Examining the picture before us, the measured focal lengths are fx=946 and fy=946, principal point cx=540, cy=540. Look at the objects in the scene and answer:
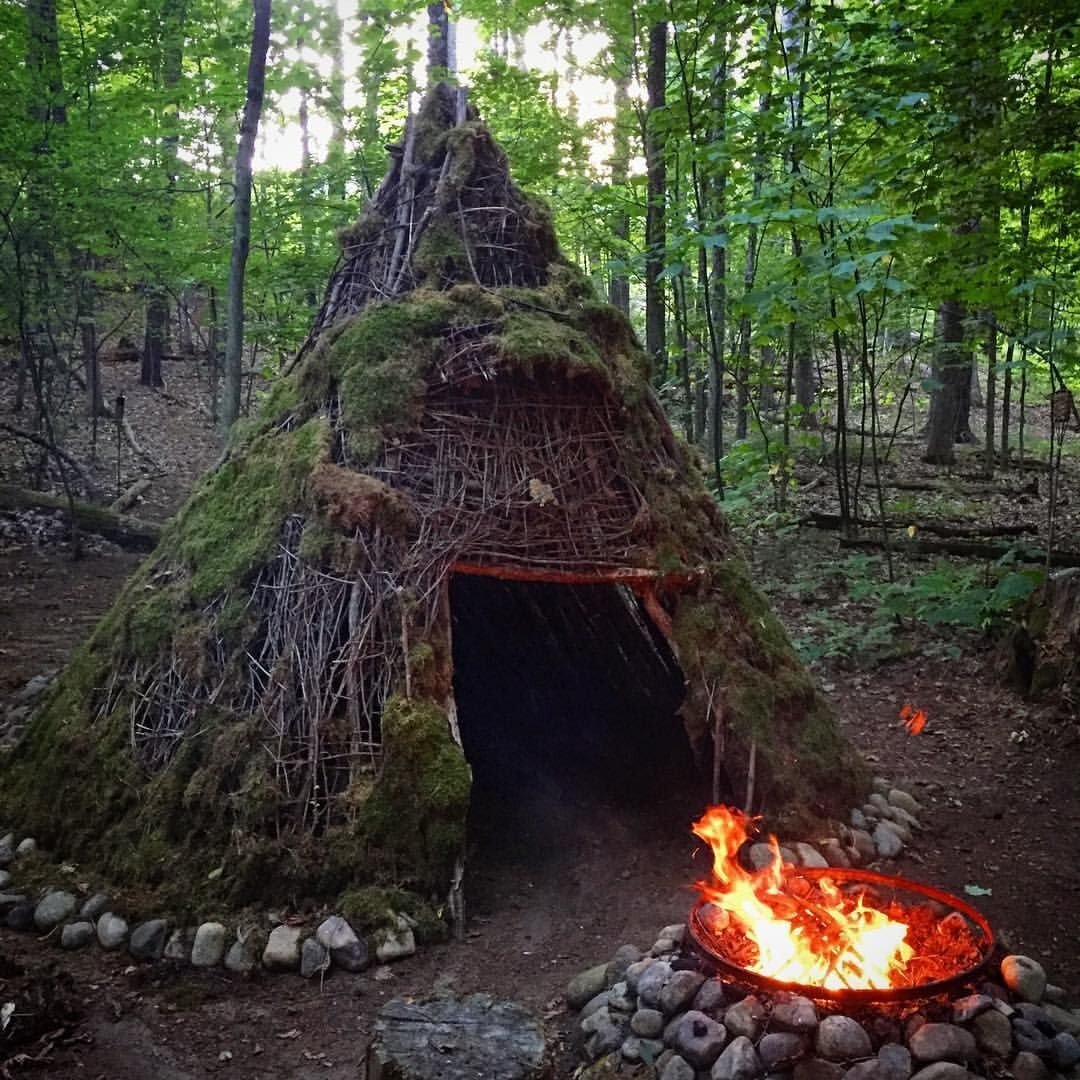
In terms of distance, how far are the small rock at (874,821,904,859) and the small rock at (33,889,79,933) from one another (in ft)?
13.2

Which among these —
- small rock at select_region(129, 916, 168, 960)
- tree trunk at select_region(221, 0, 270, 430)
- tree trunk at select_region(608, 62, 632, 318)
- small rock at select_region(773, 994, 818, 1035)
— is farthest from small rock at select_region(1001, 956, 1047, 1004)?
tree trunk at select_region(608, 62, 632, 318)

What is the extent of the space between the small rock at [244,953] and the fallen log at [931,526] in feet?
25.2

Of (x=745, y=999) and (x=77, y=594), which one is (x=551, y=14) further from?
(x=745, y=999)

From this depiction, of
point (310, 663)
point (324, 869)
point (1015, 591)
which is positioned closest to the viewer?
point (324, 869)

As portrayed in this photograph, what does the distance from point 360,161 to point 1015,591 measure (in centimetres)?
892

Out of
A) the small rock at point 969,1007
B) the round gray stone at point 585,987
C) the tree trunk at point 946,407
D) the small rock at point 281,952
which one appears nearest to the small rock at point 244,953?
the small rock at point 281,952

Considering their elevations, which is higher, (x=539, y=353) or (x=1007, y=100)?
(x=1007, y=100)

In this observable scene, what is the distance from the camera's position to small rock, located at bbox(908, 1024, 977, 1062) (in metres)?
3.00

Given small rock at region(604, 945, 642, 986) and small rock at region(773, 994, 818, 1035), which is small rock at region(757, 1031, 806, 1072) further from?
small rock at region(604, 945, 642, 986)

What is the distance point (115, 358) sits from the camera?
19938 mm

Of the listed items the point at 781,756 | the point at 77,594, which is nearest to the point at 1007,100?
the point at 781,756

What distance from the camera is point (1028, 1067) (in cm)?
303

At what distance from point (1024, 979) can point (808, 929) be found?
2.42ft

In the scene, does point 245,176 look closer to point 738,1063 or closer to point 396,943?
point 396,943
